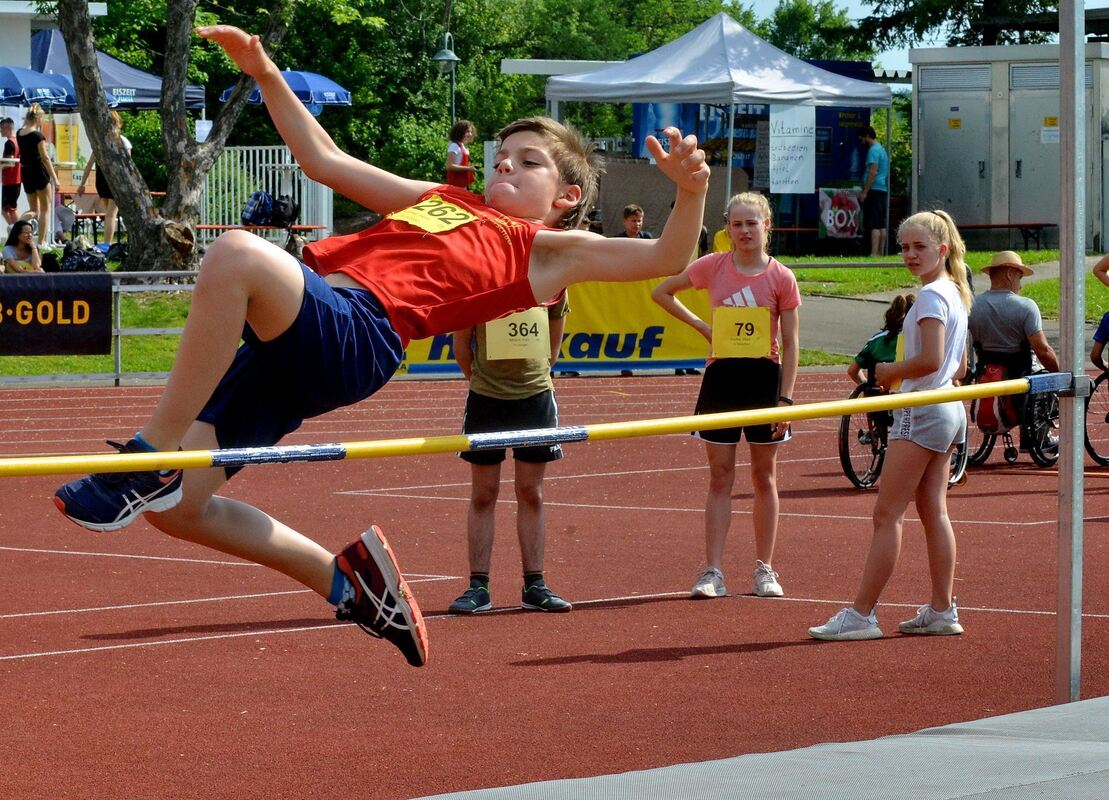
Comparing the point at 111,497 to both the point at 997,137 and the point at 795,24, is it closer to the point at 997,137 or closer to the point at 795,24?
the point at 997,137

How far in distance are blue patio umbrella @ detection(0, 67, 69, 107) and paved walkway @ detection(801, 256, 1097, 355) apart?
46.4 feet

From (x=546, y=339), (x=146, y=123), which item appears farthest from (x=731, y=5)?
(x=546, y=339)

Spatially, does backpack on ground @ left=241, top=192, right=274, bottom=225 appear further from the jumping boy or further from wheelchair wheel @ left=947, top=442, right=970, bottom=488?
the jumping boy

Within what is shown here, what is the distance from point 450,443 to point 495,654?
2766 mm

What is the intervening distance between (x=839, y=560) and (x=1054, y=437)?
184 inches

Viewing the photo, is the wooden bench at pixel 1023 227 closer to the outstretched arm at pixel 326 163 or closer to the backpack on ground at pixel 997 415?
the backpack on ground at pixel 997 415

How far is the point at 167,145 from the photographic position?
22719 mm

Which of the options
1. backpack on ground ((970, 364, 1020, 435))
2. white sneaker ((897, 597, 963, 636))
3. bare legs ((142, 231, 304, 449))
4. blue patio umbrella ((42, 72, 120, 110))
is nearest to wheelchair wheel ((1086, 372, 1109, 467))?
backpack on ground ((970, 364, 1020, 435))

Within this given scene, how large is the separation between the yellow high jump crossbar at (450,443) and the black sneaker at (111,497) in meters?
0.12

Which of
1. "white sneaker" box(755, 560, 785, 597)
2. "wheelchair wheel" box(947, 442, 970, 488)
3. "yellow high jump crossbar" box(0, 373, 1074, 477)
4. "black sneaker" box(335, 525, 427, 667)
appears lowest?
"white sneaker" box(755, 560, 785, 597)

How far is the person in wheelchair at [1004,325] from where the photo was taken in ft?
39.3

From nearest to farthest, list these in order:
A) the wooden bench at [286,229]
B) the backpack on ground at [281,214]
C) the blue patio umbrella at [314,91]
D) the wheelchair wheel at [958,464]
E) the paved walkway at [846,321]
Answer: the wheelchair wheel at [958,464] < the paved walkway at [846,321] < the wooden bench at [286,229] < the backpack on ground at [281,214] < the blue patio umbrella at [314,91]

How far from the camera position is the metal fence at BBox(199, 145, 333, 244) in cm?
2661

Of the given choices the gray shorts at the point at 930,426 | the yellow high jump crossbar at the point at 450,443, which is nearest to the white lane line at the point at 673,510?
the gray shorts at the point at 930,426
